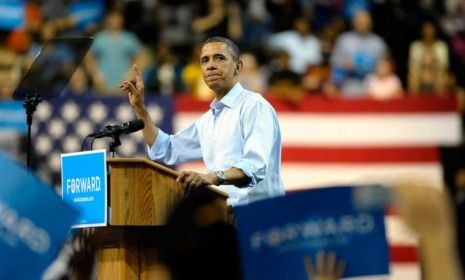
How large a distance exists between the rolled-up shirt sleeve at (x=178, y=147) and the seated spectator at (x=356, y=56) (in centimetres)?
558

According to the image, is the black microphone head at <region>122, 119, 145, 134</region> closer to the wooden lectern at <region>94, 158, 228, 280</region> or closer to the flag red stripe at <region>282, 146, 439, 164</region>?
the wooden lectern at <region>94, 158, 228, 280</region>

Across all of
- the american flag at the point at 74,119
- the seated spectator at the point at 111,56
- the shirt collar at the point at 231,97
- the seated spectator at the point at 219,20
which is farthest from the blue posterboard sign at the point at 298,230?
the seated spectator at the point at 219,20

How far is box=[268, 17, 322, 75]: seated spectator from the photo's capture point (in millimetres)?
12102

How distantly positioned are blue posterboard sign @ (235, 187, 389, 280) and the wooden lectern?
1538 millimetres

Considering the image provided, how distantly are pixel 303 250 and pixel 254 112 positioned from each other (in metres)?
2.38

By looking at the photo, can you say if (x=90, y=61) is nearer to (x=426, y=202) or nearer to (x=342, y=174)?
(x=342, y=174)

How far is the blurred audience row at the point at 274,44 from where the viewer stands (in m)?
11.5

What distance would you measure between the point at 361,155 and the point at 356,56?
4.67 ft

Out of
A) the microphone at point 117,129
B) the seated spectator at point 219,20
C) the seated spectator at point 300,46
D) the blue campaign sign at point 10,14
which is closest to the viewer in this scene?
the microphone at point 117,129

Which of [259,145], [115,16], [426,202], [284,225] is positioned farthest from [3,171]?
[115,16]

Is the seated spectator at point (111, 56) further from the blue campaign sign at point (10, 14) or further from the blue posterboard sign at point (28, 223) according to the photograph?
the blue posterboard sign at point (28, 223)

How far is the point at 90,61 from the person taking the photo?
1146 centimetres

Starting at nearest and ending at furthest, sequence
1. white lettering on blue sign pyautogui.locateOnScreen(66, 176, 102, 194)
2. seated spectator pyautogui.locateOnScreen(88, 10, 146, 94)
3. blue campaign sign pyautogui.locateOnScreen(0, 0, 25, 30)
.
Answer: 1. white lettering on blue sign pyautogui.locateOnScreen(66, 176, 102, 194)
2. blue campaign sign pyautogui.locateOnScreen(0, 0, 25, 30)
3. seated spectator pyautogui.locateOnScreen(88, 10, 146, 94)

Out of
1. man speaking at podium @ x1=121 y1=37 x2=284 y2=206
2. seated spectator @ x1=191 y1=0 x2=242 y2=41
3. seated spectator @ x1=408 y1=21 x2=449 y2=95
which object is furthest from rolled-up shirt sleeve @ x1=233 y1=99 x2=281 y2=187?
seated spectator @ x1=191 y1=0 x2=242 y2=41
